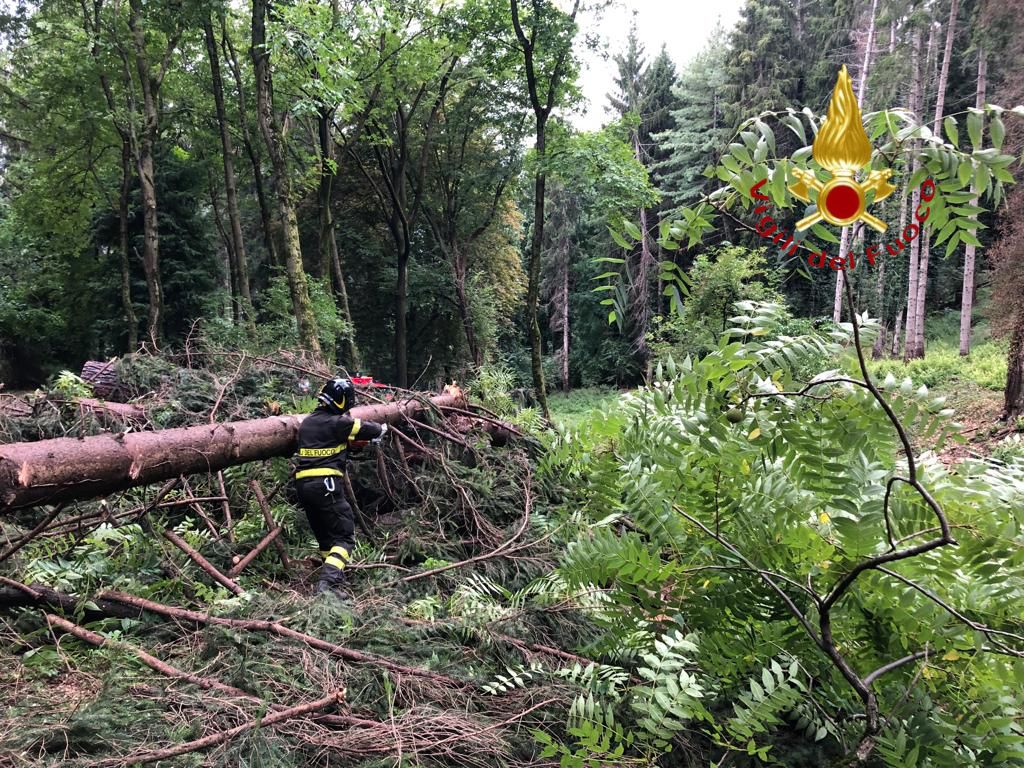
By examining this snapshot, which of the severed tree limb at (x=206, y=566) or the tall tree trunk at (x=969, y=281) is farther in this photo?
the tall tree trunk at (x=969, y=281)

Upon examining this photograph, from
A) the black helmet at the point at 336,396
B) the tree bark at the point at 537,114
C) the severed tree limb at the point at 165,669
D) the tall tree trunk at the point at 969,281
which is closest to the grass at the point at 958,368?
the tall tree trunk at the point at 969,281

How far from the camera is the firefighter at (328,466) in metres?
4.61

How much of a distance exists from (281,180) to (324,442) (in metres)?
6.11

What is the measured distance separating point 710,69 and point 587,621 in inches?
1188

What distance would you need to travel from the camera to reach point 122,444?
10.5 feet

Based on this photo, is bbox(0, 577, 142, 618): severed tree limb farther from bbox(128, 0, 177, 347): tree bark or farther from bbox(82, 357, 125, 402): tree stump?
bbox(128, 0, 177, 347): tree bark

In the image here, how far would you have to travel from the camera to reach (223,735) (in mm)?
2111

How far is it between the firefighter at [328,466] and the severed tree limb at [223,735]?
6.85ft

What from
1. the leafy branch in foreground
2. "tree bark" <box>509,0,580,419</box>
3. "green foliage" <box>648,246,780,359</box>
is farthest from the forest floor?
"green foliage" <box>648,246,780,359</box>

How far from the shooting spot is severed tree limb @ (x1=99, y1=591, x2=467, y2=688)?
2.71 meters

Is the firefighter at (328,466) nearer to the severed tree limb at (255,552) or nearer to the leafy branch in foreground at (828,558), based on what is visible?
the severed tree limb at (255,552)

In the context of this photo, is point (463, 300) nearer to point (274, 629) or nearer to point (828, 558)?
point (274, 629)

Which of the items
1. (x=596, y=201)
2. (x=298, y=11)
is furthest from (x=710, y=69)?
(x=298, y=11)

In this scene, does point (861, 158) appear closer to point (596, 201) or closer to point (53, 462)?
point (53, 462)
